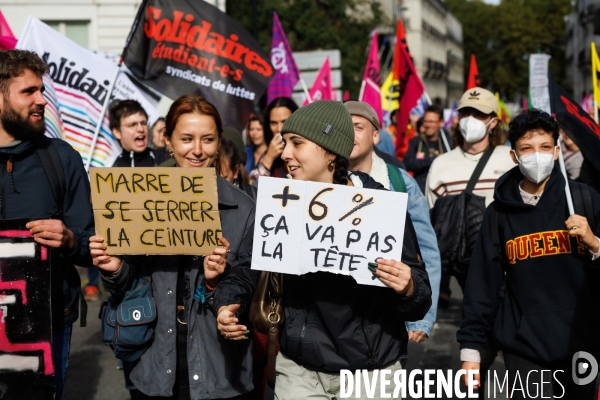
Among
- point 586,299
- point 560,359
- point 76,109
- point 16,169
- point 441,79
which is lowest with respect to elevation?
point 560,359

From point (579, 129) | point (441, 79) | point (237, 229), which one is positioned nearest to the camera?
point (237, 229)

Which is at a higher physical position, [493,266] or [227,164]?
[227,164]

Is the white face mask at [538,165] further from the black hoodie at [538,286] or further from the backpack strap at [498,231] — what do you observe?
the backpack strap at [498,231]

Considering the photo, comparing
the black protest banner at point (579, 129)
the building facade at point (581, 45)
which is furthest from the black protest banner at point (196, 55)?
the building facade at point (581, 45)

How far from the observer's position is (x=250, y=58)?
26.6ft

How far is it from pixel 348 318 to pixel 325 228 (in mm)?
378

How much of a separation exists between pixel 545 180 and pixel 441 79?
99148 mm

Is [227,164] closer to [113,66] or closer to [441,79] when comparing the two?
[113,66]

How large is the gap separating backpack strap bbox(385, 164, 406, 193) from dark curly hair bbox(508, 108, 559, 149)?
689mm

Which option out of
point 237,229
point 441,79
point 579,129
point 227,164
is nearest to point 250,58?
point 227,164

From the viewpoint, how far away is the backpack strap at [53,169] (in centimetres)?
414

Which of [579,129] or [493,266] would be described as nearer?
[493,266]

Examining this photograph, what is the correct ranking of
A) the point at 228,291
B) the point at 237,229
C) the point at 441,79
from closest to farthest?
1. the point at 228,291
2. the point at 237,229
3. the point at 441,79

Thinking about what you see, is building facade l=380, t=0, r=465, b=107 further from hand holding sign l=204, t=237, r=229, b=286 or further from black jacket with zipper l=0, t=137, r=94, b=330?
hand holding sign l=204, t=237, r=229, b=286
